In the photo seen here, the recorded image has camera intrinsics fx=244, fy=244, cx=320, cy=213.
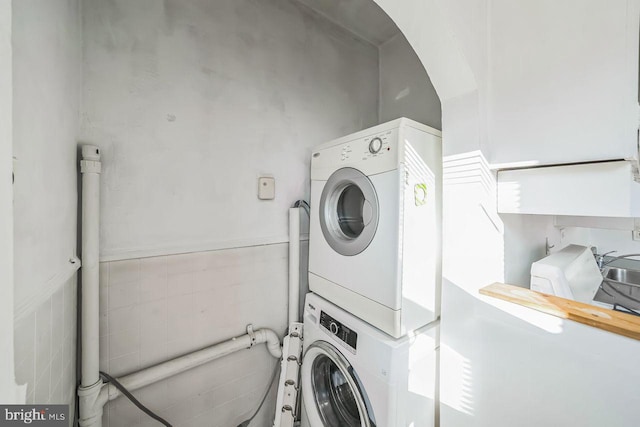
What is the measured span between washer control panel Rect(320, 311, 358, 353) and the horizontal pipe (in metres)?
0.40

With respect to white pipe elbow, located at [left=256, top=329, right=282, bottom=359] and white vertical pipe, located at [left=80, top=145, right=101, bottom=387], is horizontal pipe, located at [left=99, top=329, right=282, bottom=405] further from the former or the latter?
white vertical pipe, located at [left=80, top=145, right=101, bottom=387]

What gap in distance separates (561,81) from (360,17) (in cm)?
148

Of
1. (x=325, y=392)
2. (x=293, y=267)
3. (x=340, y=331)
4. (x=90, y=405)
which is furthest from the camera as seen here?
(x=293, y=267)

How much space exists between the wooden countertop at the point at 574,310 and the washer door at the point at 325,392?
0.80 meters

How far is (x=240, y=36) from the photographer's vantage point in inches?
55.9

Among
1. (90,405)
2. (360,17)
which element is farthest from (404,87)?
(90,405)

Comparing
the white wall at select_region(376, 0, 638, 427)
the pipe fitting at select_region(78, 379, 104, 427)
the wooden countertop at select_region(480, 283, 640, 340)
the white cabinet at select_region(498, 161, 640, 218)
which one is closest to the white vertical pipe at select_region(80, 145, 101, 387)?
the pipe fitting at select_region(78, 379, 104, 427)

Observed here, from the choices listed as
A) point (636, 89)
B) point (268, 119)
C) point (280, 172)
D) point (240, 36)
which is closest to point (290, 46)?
point (240, 36)

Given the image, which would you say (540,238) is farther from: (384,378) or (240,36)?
(240,36)

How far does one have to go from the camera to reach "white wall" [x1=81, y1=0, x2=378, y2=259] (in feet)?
3.54

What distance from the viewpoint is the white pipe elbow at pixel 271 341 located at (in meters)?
1.45

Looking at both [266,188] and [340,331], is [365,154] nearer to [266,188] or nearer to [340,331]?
[266,188]

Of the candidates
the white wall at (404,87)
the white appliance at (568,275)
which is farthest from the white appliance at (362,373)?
the white wall at (404,87)

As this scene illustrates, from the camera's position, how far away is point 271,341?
1472mm
